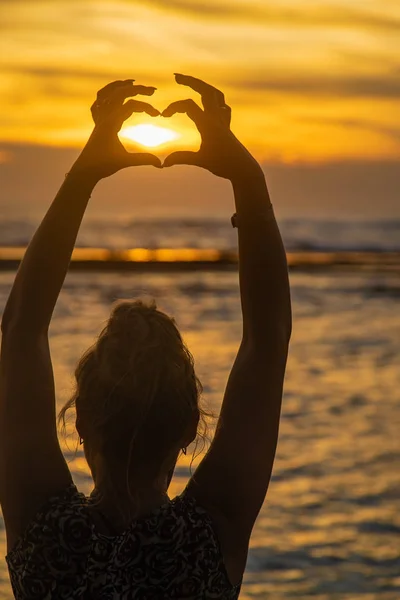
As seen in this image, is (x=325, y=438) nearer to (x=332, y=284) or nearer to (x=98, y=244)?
(x=332, y=284)

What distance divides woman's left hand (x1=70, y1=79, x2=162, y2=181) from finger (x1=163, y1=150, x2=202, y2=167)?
0.07 meters

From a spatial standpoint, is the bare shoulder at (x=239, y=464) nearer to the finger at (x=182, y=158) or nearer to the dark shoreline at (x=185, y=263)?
the finger at (x=182, y=158)

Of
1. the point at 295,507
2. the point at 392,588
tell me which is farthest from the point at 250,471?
the point at 295,507

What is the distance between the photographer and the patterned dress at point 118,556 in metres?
1.91

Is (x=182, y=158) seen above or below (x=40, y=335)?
above

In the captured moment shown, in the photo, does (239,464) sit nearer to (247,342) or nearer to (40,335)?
(247,342)

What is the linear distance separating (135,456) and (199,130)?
0.66 metres

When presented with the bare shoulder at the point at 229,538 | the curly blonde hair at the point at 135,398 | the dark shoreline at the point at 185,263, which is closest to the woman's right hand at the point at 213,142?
the curly blonde hair at the point at 135,398

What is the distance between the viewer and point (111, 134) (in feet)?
6.91

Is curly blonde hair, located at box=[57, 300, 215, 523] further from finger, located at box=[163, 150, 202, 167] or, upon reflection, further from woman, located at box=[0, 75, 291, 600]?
finger, located at box=[163, 150, 202, 167]

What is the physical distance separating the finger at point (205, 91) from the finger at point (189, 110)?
0.09ft

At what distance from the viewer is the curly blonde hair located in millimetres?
1942

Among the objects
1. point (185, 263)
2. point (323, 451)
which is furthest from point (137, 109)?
point (185, 263)

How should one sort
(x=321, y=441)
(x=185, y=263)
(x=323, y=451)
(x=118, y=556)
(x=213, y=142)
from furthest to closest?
(x=185, y=263) < (x=321, y=441) < (x=323, y=451) < (x=213, y=142) < (x=118, y=556)
